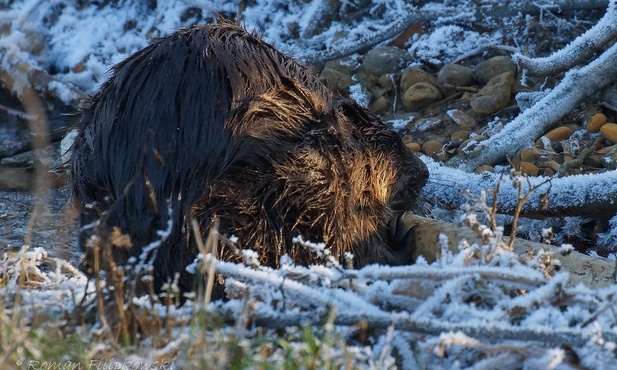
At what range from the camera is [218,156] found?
102 inches

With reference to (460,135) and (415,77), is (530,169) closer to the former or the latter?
(460,135)

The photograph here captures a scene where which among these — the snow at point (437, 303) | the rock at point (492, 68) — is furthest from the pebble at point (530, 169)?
the snow at point (437, 303)

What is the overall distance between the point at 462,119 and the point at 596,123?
707 mm

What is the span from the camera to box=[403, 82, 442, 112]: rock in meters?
4.73

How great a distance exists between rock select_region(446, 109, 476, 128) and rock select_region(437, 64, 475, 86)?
0.25 metres

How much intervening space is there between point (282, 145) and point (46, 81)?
3561 millimetres

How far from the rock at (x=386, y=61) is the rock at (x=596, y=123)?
1354 millimetres

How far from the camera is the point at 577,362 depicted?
5.94 ft

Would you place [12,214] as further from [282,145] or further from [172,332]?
[172,332]

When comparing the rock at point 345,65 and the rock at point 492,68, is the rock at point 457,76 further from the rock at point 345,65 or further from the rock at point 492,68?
the rock at point 345,65

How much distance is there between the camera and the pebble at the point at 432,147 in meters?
4.35

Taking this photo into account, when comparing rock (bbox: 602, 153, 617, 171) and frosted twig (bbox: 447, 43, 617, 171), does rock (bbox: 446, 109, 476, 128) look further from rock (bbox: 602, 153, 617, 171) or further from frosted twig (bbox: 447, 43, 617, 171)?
rock (bbox: 602, 153, 617, 171)

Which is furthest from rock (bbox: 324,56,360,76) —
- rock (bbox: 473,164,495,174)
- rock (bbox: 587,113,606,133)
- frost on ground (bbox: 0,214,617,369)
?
frost on ground (bbox: 0,214,617,369)

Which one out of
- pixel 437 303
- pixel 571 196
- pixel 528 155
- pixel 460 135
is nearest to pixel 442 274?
pixel 437 303
